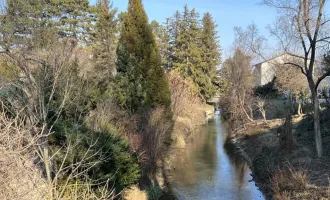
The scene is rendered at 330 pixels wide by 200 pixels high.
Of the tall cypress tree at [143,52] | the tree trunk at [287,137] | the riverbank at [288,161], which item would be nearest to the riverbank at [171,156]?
the tall cypress tree at [143,52]

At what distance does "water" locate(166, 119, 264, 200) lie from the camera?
14.2m

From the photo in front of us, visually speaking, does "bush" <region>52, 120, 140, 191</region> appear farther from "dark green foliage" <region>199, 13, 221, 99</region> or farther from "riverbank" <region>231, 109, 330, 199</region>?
"dark green foliage" <region>199, 13, 221, 99</region>

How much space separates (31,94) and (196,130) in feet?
83.4

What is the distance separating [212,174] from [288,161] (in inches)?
185

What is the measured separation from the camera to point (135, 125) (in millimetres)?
16578

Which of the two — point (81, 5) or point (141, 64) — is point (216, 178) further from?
point (81, 5)

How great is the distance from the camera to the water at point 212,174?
46.6ft

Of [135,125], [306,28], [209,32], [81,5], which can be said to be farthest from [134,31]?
[209,32]

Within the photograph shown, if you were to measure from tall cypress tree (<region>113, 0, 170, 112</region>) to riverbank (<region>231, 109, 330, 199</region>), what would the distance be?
23.9ft

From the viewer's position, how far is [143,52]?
19281mm

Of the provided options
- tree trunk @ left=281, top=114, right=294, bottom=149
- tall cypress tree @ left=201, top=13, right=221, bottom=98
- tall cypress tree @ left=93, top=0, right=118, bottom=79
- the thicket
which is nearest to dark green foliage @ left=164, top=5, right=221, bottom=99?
tall cypress tree @ left=201, top=13, right=221, bottom=98

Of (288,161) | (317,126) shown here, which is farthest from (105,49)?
(317,126)

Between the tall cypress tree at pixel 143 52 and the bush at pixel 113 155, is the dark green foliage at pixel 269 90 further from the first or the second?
the bush at pixel 113 155

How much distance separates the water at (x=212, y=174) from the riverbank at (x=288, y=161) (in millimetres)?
698
